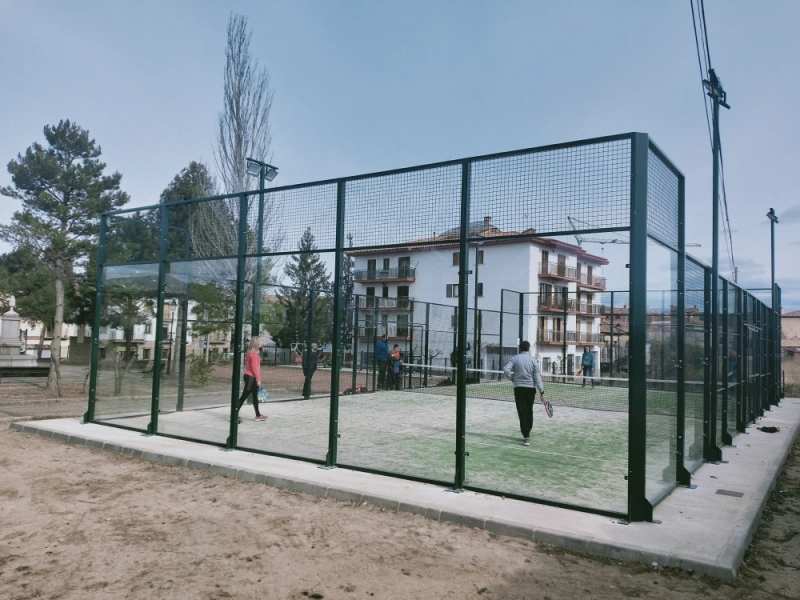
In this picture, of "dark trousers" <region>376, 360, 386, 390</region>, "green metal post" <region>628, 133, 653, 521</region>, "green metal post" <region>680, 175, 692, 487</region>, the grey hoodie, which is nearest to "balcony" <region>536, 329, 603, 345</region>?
"dark trousers" <region>376, 360, 386, 390</region>

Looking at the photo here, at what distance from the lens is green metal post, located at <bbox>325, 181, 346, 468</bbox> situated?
746 centimetres

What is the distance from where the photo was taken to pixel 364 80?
14555 mm

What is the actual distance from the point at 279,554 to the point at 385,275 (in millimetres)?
41682

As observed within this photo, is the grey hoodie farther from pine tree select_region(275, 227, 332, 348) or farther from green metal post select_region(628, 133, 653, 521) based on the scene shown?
pine tree select_region(275, 227, 332, 348)

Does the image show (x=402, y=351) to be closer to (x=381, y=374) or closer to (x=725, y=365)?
(x=381, y=374)

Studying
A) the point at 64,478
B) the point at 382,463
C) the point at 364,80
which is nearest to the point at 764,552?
the point at 382,463

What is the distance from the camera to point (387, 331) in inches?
730

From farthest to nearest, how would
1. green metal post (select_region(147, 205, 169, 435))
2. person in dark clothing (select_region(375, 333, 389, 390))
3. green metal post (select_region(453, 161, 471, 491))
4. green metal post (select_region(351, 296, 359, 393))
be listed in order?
person in dark clothing (select_region(375, 333, 389, 390)) < green metal post (select_region(351, 296, 359, 393)) < green metal post (select_region(147, 205, 169, 435)) < green metal post (select_region(453, 161, 471, 491))

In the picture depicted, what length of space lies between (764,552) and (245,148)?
2017 cm

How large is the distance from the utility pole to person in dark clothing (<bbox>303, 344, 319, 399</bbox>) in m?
8.87

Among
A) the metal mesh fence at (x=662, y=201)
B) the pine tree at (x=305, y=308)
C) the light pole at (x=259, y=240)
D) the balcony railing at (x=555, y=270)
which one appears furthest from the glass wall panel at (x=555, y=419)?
the balcony railing at (x=555, y=270)

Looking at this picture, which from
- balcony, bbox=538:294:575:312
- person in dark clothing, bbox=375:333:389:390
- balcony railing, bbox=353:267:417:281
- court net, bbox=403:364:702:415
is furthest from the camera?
balcony railing, bbox=353:267:417:281

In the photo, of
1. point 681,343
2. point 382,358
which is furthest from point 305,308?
point 681,343

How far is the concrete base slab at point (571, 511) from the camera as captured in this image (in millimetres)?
4859
